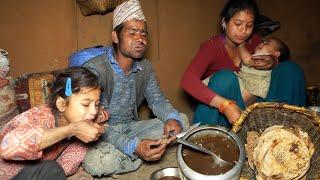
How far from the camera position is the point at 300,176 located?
2479 mm

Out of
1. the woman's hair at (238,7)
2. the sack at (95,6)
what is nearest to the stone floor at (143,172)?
the woman's hair at (238,7)

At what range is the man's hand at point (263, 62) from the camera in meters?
3.56

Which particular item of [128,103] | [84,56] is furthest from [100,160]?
[84,56]

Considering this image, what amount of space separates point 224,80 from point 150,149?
3.20 ft

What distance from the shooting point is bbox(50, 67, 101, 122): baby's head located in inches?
100.0

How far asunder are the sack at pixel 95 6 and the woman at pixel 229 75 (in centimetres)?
105

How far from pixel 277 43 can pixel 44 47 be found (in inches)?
92.7

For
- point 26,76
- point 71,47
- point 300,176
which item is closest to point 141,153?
point 300,176

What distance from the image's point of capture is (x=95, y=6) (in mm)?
3746

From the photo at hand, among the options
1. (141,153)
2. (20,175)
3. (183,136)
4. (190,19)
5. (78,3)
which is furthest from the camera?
(190,19)

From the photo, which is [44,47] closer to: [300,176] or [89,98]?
[89,98]

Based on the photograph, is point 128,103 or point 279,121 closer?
point 279,121

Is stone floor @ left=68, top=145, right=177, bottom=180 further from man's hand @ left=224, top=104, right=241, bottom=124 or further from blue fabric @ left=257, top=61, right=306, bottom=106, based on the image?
blue fabric @ left=257, top=61, right=306, bottom=106

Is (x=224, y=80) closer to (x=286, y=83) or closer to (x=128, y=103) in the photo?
(x=286, y=83)
